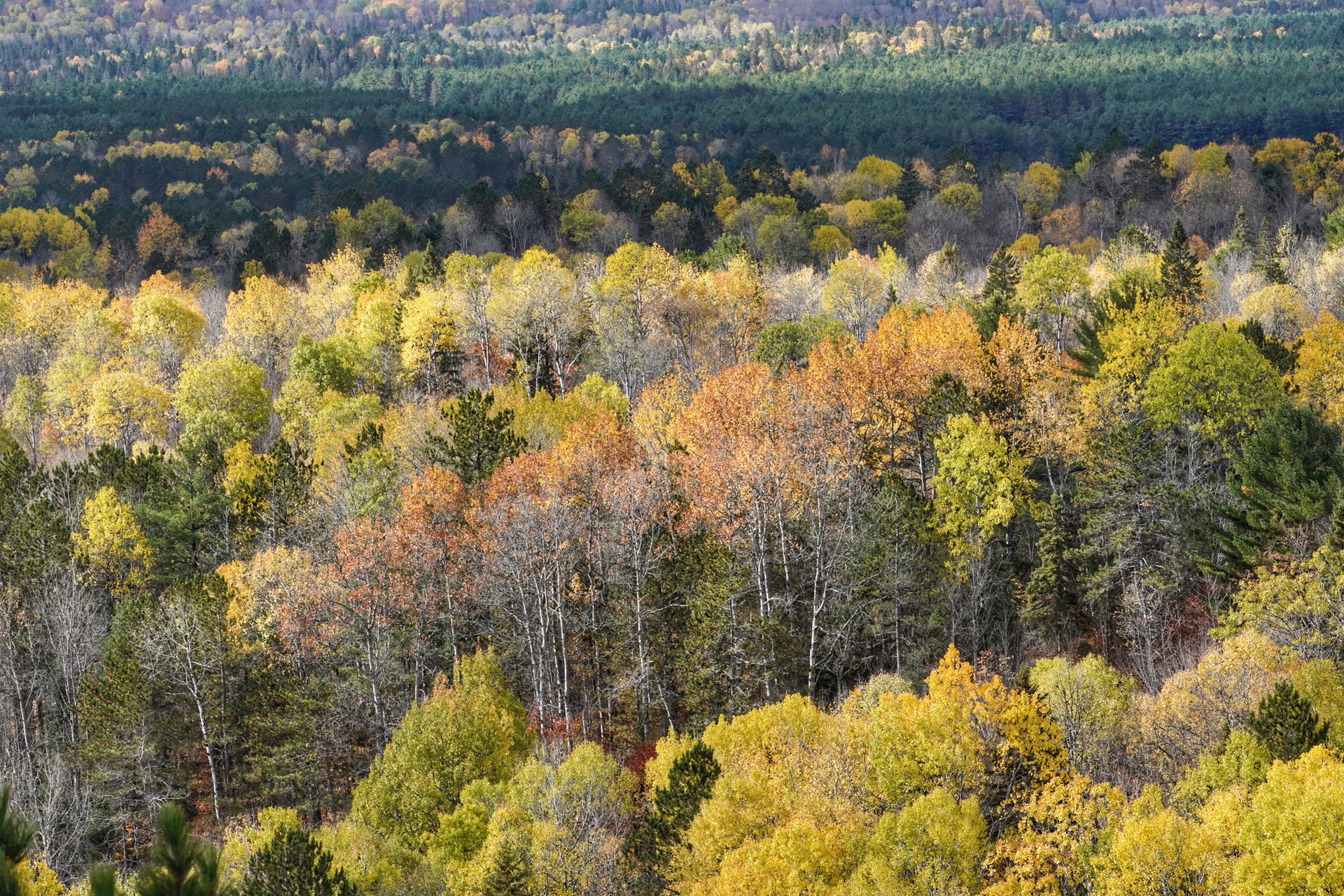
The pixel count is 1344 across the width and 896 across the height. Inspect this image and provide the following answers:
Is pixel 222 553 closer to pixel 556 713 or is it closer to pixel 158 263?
pixel 556 713

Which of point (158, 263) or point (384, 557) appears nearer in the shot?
point (384, 557)

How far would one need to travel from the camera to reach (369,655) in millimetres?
52531

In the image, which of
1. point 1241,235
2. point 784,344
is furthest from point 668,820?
point 1241,235

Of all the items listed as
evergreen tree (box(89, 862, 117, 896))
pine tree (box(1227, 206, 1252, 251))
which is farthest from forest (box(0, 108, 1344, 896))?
pine tree (box(1227, 206, 1252, 251))

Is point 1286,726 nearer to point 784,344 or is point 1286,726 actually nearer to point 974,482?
point 974,482

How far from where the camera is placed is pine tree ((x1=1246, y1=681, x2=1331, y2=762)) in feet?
120

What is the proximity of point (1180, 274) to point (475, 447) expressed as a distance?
45230 millimetres

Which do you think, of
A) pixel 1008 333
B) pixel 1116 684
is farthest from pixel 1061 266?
pixel 1116 684

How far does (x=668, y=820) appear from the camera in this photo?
3944 centimetres

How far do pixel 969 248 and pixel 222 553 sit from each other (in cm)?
9288

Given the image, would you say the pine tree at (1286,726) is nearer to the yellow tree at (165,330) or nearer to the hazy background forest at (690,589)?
the hazy background forest at (690,589)

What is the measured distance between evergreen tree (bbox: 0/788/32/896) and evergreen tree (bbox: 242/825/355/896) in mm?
24913

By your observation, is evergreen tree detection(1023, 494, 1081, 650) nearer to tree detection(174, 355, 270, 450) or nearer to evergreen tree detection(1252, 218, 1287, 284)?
evergreen tree detection(1252, 218, 1287, 284)

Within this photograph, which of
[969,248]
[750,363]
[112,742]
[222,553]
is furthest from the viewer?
[969,248]
